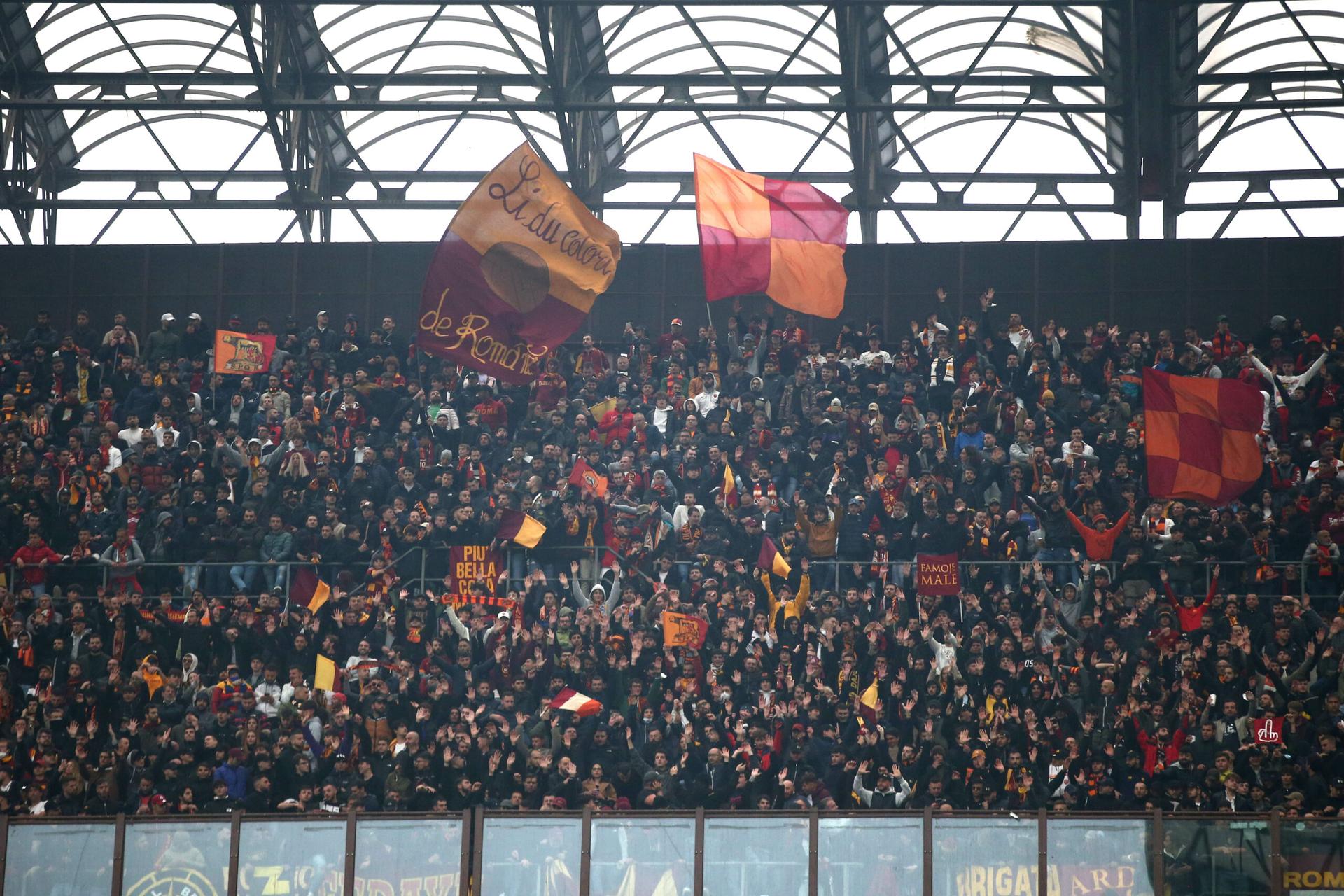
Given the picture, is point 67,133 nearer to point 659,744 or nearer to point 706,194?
point 706,194

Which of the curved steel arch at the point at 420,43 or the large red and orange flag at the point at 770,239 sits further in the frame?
the curved steel arch at the point at 420,43

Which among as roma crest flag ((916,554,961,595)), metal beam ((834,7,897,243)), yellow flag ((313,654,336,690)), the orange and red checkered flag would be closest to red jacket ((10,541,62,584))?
yellow flag ((313,654,336,690))

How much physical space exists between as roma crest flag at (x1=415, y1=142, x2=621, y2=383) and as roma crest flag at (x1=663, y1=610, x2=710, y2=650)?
18.5 ft

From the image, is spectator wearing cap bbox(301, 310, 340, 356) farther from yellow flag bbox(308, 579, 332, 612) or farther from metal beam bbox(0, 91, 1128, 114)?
yellow flag bbox(308, 579, 332, 612)

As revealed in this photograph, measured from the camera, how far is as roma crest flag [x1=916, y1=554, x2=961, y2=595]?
27.3m

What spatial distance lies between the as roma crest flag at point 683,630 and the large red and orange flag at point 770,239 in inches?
262

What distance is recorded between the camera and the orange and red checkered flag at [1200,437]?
95.1 feet

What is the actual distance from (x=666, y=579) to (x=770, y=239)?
686 centimetres

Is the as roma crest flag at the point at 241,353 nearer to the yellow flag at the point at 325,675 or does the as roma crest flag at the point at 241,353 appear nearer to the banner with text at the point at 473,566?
the banner with text at the point at 473,566

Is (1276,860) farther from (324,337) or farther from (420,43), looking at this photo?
(420,43)

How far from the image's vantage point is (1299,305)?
3619cm

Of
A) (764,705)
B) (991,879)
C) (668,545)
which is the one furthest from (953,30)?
(991,879)

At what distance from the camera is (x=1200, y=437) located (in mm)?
29172

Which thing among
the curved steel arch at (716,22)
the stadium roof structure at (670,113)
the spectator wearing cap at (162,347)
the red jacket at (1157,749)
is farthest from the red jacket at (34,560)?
the red jacket at (1157,749)
